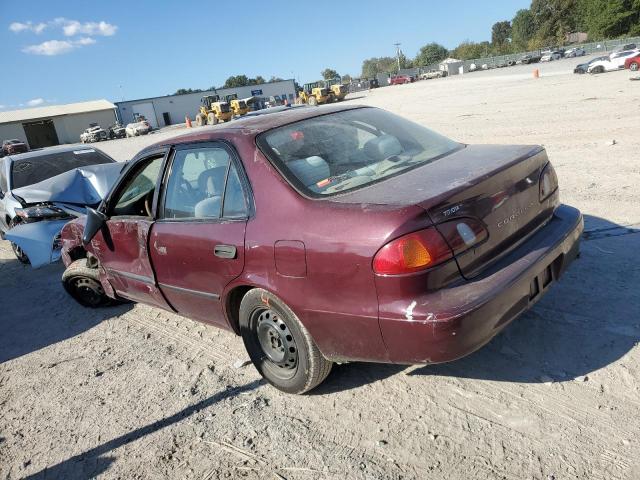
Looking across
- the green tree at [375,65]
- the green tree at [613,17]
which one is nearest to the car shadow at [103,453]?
the green tree at [613,17]

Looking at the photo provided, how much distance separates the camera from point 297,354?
9.84ft

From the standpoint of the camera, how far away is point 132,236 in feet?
13.0

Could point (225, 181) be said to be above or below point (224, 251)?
above

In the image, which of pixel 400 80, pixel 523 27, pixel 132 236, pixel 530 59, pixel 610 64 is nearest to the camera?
pixel 132 236

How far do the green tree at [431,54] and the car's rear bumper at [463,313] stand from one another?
144m

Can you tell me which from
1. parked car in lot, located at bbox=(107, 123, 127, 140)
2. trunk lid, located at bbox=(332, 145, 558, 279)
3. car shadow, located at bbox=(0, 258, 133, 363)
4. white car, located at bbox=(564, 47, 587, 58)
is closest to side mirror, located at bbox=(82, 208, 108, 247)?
car shadow, located at bbox=(0, 258, 133, 363)

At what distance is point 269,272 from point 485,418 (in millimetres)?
1397

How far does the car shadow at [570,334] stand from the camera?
2.94 metres

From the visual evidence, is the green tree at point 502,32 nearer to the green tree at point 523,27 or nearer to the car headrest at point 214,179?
the green tree at point 523,27

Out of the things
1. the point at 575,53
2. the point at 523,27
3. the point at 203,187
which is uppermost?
the point at 523,27

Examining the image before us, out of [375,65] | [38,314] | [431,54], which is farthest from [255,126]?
[375,65]

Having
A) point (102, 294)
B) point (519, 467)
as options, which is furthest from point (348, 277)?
point (102, 294)

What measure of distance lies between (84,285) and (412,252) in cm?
401

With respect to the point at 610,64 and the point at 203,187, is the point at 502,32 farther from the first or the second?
the point at 203,187
